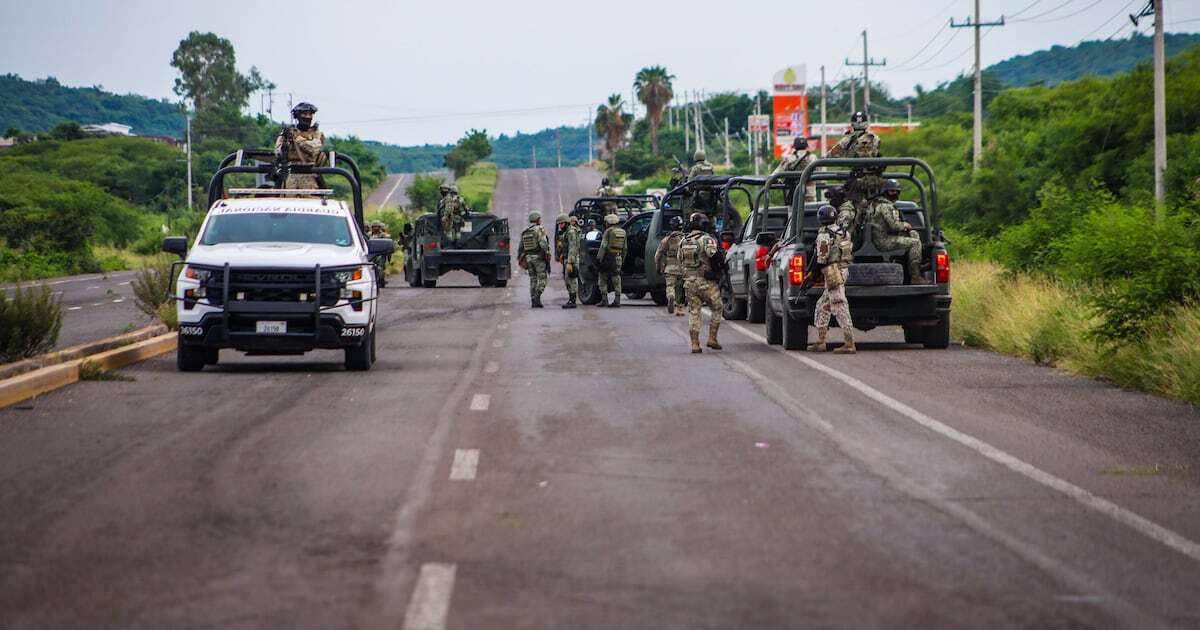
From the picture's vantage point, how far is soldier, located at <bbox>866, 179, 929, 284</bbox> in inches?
770

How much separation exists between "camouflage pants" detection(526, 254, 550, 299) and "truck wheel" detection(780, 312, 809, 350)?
11356 millimetres

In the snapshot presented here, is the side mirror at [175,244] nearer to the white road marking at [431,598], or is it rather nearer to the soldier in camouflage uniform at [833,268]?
the soldier in camouflage uniform at [833,268]

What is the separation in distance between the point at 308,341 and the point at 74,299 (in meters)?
21.0

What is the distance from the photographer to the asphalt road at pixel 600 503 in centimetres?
647

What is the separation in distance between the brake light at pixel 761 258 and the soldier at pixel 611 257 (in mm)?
6464

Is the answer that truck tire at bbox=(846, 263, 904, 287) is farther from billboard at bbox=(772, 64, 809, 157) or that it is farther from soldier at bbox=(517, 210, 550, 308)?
billboard at bbox=(772, 64, 809, 157)

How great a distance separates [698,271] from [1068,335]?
424 centimetres

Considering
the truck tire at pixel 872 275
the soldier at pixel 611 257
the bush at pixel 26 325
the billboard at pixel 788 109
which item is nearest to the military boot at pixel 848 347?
the truck tire at pixel 872 275

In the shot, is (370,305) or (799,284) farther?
(799,284)

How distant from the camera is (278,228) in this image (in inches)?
702

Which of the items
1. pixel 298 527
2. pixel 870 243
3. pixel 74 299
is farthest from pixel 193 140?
pixel 298 527

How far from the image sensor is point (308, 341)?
16.6 metres

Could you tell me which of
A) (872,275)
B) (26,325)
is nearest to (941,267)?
(872,275)

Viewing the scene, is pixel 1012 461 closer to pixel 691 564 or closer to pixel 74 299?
pixel 691 564
